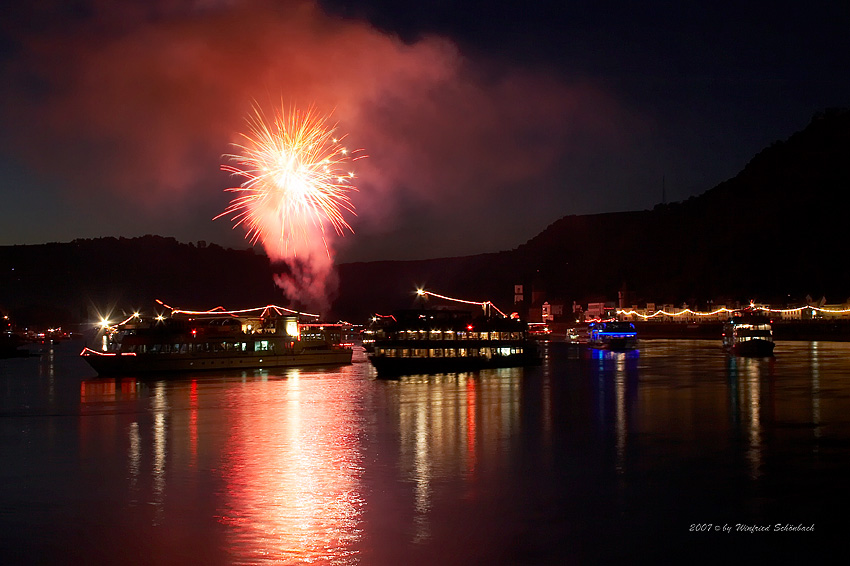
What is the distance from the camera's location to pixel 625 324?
11525cm

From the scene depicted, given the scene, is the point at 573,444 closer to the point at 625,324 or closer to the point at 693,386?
the point at 693,386

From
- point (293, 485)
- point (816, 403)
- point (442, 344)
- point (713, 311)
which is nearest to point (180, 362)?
point (442, 344)

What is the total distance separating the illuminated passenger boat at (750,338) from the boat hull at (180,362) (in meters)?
44.8

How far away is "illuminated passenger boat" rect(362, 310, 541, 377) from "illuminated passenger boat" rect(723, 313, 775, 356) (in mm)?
27310

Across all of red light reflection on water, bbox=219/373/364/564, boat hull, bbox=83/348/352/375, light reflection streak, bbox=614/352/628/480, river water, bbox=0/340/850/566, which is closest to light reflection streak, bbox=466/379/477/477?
river water, bbox=0/340/850/566

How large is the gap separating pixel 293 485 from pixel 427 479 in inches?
144

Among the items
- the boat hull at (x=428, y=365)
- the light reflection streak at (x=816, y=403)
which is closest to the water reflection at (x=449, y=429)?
the boat hull at (x=428, y=365)

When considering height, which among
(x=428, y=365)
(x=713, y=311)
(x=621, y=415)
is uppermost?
(x=713, y=311)

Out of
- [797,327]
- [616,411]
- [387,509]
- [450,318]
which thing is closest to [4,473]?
[387,509]

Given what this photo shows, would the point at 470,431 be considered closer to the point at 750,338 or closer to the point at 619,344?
the point at 750,338

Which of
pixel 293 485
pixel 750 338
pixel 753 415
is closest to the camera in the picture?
pixel 293 485

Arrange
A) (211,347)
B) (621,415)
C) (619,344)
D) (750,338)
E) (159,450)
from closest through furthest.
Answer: (159,450) < (621,415) < (211,347) < (750,338) < (619,344)

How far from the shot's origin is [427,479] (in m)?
21.9

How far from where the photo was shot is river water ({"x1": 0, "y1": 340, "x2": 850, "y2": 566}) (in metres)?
15.9
